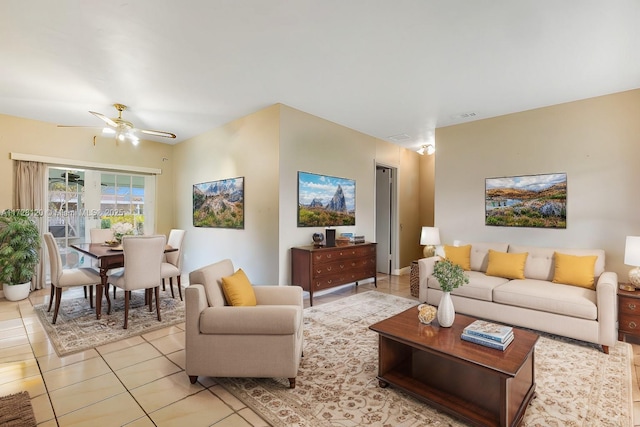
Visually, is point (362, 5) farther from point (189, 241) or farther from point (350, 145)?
point (189, 241)

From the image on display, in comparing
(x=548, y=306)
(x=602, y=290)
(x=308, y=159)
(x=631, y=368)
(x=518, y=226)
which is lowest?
(x=631, y=368)

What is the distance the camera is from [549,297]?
3.06 meters

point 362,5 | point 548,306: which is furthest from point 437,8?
point 548,306

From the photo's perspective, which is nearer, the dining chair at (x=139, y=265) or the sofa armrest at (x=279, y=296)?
the sofa armrest at (x=279, y=296)

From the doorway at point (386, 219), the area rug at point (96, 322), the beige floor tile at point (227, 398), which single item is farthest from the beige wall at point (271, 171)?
the beige floor tile at point (227, 398)

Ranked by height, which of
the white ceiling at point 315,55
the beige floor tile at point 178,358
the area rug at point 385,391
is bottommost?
the area rug at point 385,391

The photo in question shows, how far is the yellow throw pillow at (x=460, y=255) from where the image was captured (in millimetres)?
4184

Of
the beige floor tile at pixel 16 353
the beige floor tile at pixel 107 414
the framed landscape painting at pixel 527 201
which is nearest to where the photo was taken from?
the beige floor tile at pixel 107 414

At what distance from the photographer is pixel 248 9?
2225 millimetres

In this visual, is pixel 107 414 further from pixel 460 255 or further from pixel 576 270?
pixel 576 270

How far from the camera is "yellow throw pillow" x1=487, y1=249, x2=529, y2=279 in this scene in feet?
12.0

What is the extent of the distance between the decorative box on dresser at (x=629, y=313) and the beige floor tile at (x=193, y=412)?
3.71 m

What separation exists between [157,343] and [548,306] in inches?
155

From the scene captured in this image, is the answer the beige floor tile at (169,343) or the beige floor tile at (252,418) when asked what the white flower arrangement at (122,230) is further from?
the beige floor tile at (252,418)
